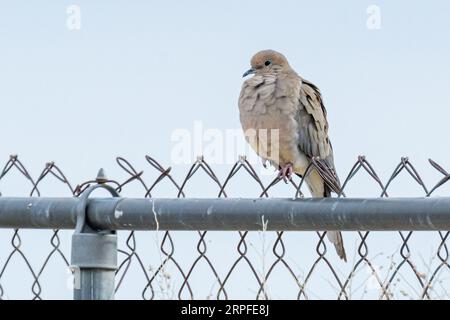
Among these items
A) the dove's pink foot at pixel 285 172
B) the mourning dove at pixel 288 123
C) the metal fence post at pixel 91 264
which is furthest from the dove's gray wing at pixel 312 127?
the metal fence post at pixel 91 264

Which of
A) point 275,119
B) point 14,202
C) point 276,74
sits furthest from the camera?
point 276,74

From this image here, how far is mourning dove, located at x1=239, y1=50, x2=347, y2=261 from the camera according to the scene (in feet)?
18.7

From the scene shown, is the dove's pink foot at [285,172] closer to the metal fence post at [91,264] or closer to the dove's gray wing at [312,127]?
the dove's gray wing at [312,127]

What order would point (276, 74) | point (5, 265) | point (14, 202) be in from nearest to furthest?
point (14, 202)
point (5, 265)
point (276, 74)

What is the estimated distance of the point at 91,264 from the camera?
9.93 ft

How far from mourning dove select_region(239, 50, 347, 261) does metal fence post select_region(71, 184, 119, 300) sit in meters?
2.65

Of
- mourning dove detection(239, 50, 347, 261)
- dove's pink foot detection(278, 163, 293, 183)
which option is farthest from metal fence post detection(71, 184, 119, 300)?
mourning dove detection(239, 50, 347, 261)

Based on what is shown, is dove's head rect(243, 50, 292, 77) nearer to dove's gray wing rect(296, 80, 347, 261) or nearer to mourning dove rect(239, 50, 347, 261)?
mourning dove rect(239, 50, 347, 261)

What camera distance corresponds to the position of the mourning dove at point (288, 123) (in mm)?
5695

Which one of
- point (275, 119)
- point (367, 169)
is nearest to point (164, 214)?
point (367, 169)
